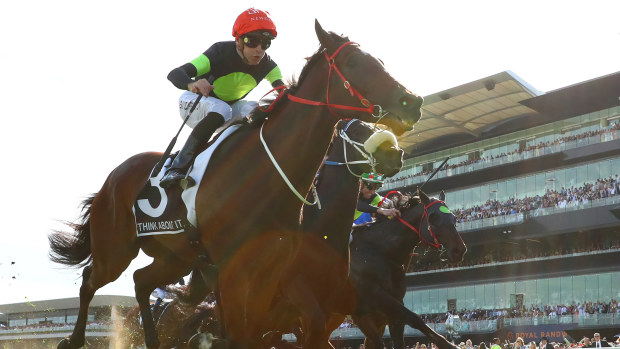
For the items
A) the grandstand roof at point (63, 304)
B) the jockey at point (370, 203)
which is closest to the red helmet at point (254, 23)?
the jockey at point (370, 203)

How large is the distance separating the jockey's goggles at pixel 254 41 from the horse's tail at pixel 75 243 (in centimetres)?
245

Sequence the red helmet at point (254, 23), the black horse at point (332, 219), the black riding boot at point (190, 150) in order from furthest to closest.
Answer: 1. the black horse at point (332, 219)
2. the red helmet at point (254, 23)
3. the black riding boot at point (190, 150)

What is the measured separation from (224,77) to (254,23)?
1.91 ft

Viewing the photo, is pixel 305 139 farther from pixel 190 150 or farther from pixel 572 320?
pixel 572 320

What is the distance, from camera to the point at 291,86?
465 cm

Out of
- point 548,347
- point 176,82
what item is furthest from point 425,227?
point 548,347

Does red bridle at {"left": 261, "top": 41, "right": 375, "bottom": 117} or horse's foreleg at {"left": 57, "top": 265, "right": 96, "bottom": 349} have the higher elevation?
red bridle at {"left": 261, "top": 41, "right": 375, "bottom": 117}

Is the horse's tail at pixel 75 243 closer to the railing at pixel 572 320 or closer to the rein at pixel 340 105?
the rein at pixel 340 105

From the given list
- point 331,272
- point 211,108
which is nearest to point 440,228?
point 331,272

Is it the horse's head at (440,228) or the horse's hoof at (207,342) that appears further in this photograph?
the horse's head at (440,228)

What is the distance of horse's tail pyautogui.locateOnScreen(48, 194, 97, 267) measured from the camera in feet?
21.4

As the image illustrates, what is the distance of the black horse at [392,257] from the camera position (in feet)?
27.7

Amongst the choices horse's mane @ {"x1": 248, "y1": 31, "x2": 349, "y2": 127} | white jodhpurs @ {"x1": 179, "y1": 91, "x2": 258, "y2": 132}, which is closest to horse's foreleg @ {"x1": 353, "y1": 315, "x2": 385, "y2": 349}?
white jodhpurs @ {"x1": 179, "y1": 91, "x2": 258, "y2": 132}

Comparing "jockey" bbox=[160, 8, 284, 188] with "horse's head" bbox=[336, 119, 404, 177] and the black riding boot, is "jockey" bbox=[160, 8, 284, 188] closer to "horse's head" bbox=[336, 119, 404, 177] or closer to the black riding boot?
the black riding boot
